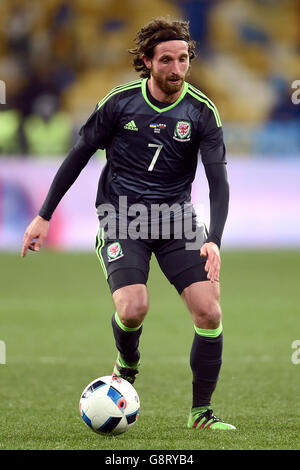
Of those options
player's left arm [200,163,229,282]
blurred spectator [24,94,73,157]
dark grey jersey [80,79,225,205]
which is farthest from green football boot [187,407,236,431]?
blurred spectator [24,94,73,157]

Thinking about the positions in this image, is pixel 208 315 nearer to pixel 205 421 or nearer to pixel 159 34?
pixel 205 421

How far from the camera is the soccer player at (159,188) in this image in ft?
17.1

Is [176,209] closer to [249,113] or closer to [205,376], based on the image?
[205,376]

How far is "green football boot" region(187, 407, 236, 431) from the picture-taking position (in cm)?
514

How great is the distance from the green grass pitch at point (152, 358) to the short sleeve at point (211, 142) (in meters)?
1.48

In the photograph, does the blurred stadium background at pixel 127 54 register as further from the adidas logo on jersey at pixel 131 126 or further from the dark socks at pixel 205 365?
the dark socks at pixel 205 365

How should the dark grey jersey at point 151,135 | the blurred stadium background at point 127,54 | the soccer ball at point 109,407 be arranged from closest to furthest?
1. the soccer ball at point 109,407
2. the dark grey jersey at point 151,135
3. the blurred stadium background at point 127,54

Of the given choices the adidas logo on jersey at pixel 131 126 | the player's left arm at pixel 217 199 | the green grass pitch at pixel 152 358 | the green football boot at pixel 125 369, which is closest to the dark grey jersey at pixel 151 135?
the adidas logo on jersey at pixel 131 126

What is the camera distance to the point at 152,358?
314 inches

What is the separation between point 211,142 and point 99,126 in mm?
648

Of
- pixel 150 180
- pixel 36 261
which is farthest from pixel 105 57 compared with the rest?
pixel 150 180

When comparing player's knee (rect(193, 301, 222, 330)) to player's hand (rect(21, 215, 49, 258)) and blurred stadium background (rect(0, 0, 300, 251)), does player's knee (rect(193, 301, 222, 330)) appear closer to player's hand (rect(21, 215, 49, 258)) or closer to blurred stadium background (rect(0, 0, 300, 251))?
player's hand (rect(21, 215, 49, 258))

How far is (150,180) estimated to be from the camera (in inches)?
214
